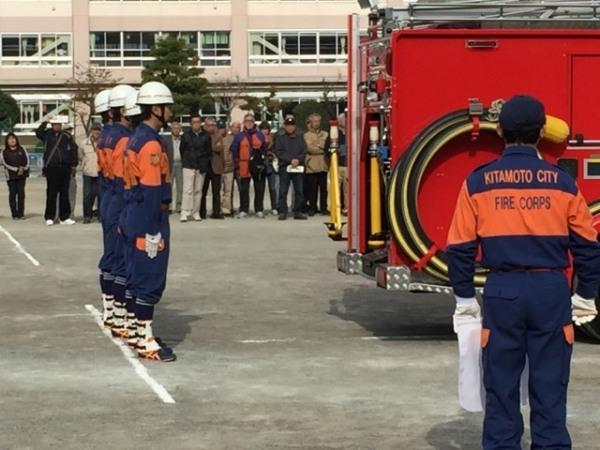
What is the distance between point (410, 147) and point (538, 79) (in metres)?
1.16

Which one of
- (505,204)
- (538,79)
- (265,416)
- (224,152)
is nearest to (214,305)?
(538,79)

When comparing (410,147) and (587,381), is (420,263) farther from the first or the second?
(587,381)

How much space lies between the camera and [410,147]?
10875mm

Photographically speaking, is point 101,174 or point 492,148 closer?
point 492,148

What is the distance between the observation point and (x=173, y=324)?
12633 millimetres

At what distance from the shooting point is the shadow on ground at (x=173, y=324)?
11820 mm

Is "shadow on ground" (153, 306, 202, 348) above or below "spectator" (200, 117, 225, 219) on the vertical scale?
below

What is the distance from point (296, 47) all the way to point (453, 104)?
232 feet

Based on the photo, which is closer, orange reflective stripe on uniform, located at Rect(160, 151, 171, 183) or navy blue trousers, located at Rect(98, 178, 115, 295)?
orange reflective stripe on uniform, located at Rect(160, 151, 171, 183)

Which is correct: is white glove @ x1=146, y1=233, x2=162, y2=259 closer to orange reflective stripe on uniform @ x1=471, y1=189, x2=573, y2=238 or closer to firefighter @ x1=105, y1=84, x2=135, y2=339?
firefighter @ x1=105, y1=84, x2=135, y2=339

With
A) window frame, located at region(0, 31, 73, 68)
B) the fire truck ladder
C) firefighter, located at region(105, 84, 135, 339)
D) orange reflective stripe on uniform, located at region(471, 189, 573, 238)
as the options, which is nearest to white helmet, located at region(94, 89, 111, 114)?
firefighter, located at region(105, 84, 135, 339)

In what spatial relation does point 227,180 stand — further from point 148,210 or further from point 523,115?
point 523,115

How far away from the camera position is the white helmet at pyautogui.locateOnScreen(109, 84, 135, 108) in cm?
1157

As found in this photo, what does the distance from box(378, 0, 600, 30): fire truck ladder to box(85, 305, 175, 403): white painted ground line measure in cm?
326
